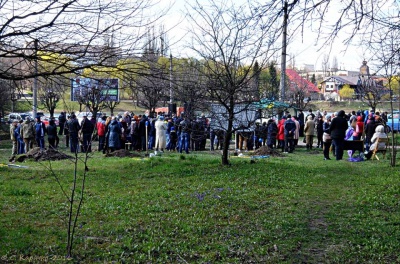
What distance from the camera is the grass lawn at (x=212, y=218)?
6488 millimetres

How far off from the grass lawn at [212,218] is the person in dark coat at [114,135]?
9.01 m

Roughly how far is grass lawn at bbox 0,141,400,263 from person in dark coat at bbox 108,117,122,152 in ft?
29.6

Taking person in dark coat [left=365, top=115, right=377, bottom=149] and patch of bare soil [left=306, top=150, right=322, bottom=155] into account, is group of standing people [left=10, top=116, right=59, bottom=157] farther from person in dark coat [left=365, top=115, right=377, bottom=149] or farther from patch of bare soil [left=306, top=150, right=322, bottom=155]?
person in dark coat [left=365, top=115, right=377, bottom=149]

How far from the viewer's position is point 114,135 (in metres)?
22.7

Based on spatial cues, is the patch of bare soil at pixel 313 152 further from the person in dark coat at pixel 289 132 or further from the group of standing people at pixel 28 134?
the group of standing people at pixel 28 134

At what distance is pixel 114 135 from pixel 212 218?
15005mm

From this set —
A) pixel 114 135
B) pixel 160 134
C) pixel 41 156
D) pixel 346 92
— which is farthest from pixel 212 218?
pixel 346 92

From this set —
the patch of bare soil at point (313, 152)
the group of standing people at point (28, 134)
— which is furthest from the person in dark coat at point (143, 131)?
the patch of bare soil at point (313, 152)

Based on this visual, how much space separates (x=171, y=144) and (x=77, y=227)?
17.5 metres

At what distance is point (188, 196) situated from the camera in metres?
10.1

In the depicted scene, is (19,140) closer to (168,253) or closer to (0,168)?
(0,168)

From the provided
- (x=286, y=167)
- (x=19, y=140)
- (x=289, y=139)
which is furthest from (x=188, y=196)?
(x=19, y=140)

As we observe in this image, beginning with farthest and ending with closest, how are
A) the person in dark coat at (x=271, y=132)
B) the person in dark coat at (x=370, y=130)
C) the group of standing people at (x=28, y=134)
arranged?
the person in dark coat at (x=271, y=132), the group of standing people at (x=28, y=134), the person in dark coat at (x=370, y=130)

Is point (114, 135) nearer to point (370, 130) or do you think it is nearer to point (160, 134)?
point (160, 134)
